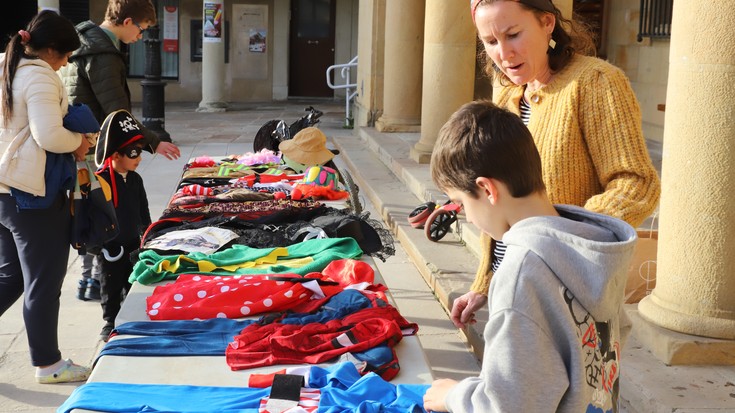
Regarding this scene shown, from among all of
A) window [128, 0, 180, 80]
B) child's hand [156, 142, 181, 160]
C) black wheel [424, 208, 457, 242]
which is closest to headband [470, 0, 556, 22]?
child's hand [156, 142, 181, 160]

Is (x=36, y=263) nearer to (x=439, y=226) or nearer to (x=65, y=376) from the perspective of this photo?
(x=65, y=376)

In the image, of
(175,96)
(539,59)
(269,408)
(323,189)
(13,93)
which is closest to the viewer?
(539,59)

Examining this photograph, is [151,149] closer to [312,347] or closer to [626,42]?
[312,347]

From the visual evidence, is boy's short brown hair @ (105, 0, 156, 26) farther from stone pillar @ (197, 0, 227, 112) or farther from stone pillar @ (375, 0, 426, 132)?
stone pillar @ (197, 0, 227, 112)

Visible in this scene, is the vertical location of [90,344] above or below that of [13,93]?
below

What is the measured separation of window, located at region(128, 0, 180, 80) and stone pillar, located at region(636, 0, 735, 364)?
1990cm

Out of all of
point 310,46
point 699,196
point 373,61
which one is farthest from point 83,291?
point 310,46

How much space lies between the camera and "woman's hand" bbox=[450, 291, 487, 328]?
240 cm

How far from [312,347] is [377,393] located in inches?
16.9

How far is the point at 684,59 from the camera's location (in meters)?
3.61

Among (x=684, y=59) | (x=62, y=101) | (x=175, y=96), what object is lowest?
(x=175, y=96)

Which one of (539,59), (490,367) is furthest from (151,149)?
(490,367)

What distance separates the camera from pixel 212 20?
1919 centimetres

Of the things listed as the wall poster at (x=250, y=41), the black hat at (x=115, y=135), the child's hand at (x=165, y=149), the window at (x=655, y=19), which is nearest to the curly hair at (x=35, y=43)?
the black hat at (x=115, y=135)
